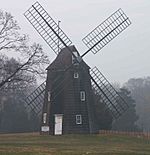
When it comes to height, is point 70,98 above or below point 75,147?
above

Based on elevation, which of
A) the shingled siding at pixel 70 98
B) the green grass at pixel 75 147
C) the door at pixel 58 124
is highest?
the shingled siding at pixel 70 98

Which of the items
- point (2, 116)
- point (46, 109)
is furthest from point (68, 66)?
point (2, 116)

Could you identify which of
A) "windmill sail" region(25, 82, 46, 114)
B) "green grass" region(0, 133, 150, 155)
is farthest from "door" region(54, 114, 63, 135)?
"windmill sail" region(25, 82, 46, 114)

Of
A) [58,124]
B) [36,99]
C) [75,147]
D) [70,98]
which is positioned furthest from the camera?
[36,99]

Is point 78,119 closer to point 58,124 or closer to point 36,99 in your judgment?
point 58,124

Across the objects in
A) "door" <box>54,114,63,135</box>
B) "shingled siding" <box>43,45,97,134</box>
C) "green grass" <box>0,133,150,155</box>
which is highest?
"shingled siding" <box>43,45,97,134</box>

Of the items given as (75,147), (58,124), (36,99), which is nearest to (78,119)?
(58,124)

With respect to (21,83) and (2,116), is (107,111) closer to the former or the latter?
(21,83)

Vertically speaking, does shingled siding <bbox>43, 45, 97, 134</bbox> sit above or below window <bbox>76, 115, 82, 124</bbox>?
above

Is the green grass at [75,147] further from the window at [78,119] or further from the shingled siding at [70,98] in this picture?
the window at [78,119]

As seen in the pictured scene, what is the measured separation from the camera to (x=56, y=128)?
48.4 metres

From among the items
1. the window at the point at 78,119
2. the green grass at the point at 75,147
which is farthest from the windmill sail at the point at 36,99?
the green grass at the point at 75,147

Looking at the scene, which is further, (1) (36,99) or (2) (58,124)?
(1) (36,99)

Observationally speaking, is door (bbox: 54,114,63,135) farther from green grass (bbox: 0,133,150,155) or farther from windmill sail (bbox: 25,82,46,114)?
windmill sail (bbox: 25,82,46,114)
